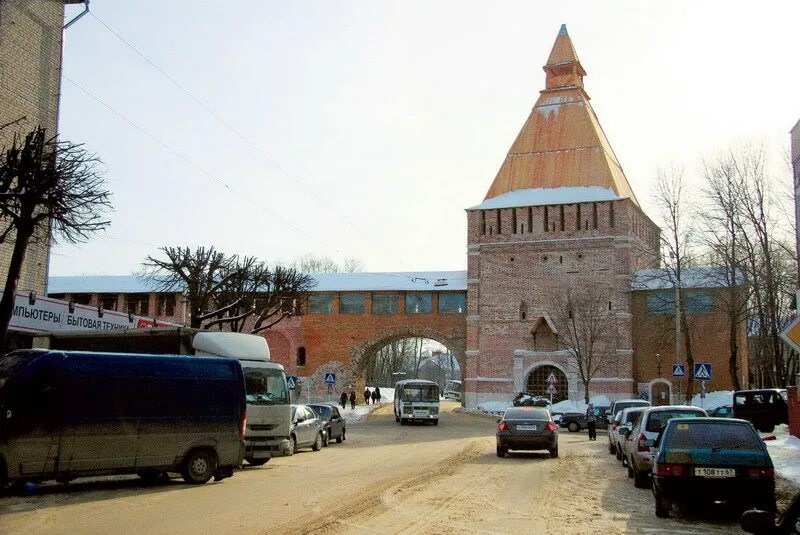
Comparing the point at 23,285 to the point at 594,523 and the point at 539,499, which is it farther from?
Answer: the point at 594,523

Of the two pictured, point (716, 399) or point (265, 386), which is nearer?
point (265, 386)

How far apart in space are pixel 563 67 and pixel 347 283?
2172 centimetres

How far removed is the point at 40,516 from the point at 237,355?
26.0 feet

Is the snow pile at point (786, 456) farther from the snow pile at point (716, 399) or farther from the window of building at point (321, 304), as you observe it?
the window of building at point (321, 304)

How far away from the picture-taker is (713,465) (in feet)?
36.3

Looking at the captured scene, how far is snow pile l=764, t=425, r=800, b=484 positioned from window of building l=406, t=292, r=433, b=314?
3345 cm

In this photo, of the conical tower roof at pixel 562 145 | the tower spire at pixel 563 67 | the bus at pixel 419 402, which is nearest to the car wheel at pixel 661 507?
the bus at pixel 419 402

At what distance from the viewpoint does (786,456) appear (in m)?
20.8

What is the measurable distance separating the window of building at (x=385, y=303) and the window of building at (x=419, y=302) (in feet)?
2.89

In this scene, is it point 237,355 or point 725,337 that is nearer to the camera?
point 237,355

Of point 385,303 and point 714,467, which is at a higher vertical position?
point 385,303

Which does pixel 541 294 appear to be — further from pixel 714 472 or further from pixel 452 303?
pixel 714 472

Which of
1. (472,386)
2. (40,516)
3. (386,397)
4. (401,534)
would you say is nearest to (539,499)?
(401,534)

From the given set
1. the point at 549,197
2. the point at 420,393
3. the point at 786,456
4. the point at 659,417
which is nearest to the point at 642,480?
the point at 659,417
